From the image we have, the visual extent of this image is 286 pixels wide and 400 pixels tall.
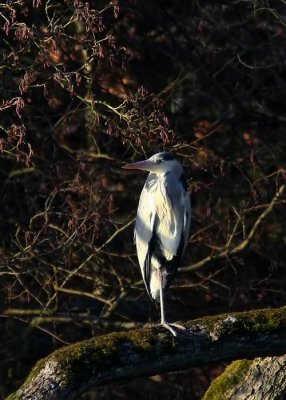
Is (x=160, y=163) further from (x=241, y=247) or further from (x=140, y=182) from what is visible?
(x=140, y=182)

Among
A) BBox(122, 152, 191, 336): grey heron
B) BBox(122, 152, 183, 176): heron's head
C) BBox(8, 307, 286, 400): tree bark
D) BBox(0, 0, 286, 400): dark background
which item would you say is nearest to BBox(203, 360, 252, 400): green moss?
BBox(8, 307, 286, 400): tree bark

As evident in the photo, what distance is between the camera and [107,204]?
353 inches

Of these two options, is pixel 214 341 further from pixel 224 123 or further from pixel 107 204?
pixel 224 123

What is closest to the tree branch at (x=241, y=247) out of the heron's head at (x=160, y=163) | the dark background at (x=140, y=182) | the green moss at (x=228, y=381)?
the dark background at (x=140, y=182)

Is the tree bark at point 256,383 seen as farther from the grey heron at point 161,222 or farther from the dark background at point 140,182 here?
the dark background at point 140,182

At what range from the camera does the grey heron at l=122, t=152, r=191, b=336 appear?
268 inches

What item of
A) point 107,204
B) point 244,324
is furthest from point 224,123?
point 244,324

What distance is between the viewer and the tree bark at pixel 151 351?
4602 mm

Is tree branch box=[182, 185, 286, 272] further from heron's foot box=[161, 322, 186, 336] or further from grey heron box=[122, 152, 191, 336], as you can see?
heron's foot box=[161, 322, 186, 336]

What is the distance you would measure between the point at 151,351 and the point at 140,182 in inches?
→ 180

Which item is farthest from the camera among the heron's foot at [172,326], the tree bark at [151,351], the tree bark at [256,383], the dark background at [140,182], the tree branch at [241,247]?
the tree branch at [241,247]

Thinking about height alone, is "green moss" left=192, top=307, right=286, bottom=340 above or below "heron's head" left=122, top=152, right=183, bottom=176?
above

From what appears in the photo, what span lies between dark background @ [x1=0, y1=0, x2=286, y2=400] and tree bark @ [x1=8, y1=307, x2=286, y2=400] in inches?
122

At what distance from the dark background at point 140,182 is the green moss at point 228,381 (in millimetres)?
2611
